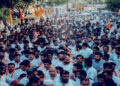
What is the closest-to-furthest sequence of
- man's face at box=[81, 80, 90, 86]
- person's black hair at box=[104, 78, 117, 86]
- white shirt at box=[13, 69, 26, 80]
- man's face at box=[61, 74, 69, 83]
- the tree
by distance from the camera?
person's black hair at box=[104, 78, 117, 86] → man's face at box=[81, 80, 90, 86] → man's face at box=[61, 74, 69, 83] → white shirt at box=[13, 69, 26, 80] → the tree

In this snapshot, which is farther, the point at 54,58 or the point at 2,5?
the point at 2,5

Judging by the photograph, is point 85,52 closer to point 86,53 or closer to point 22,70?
point 86,53

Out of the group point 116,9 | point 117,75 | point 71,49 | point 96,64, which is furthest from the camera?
point 116,9

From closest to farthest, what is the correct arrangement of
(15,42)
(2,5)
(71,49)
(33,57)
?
(33,57)
(71,49)
(15,42)
(2,5)

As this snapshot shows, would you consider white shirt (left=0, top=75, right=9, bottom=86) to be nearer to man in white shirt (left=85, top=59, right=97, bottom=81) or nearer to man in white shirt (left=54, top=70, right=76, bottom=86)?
man in white shirt (left=54, top=70, right=76, bottom=86)

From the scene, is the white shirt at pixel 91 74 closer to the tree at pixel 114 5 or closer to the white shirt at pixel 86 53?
the white shirt at pixel 86 53

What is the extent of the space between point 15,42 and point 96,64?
4666mm

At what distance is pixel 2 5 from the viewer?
11359 mm

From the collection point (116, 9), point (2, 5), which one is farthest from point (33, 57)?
point (116, 9)

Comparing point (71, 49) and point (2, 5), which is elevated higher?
point (2, 5)

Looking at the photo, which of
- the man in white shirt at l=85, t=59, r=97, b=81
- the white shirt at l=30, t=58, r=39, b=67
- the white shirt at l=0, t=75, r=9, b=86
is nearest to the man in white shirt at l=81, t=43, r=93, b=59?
the man in white shirt at l=85, t=59, r=97, b=81

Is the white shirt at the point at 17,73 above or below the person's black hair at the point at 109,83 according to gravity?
below

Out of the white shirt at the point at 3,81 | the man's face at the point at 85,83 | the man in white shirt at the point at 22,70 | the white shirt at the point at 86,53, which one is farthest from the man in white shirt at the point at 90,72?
the white shirt at the point at 3,81

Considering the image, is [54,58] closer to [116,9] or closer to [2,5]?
[2,5]
